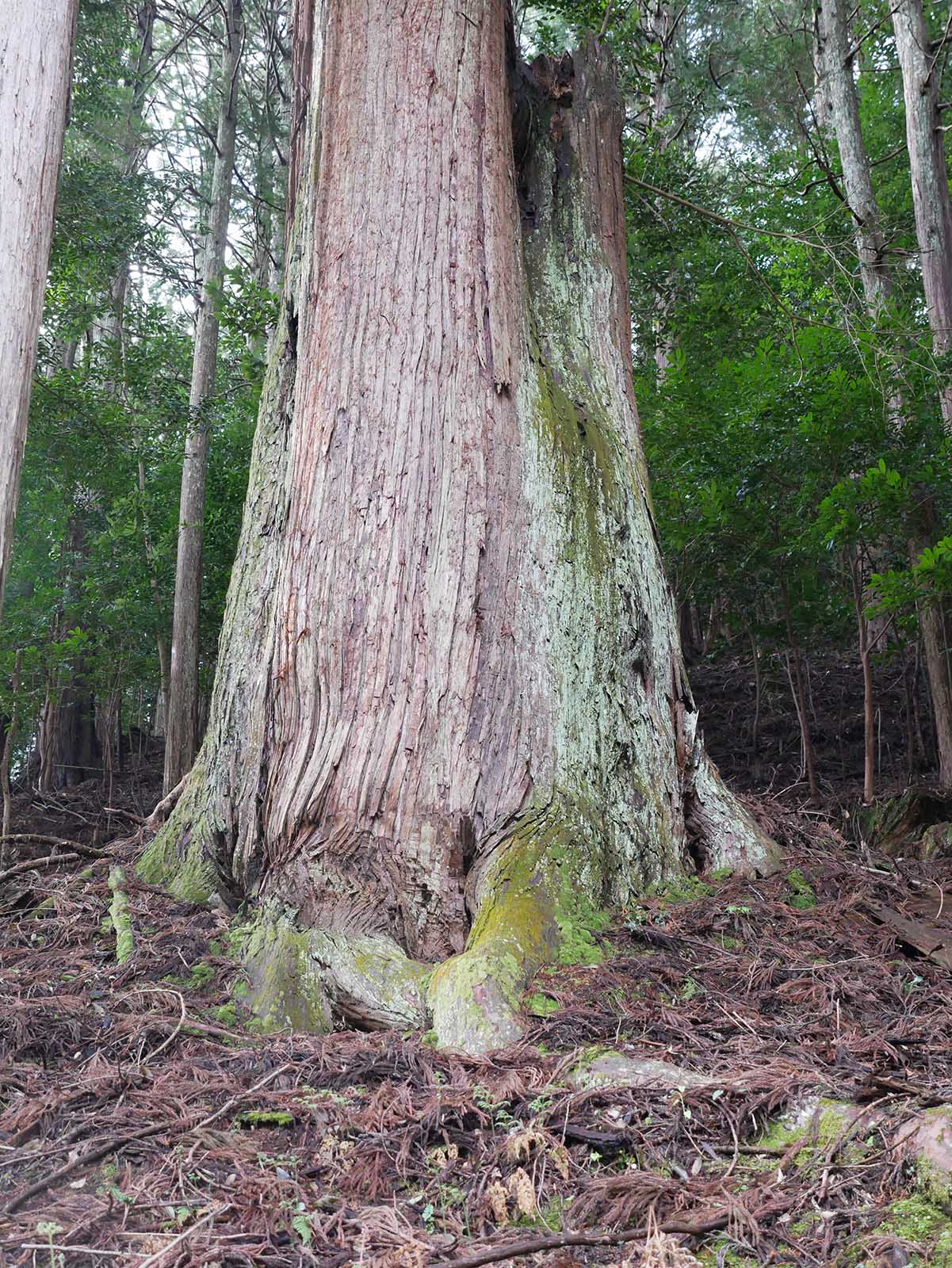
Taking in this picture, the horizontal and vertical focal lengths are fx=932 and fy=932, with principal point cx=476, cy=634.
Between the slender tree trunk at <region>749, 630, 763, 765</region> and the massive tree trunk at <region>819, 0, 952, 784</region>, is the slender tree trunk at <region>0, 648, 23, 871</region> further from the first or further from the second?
the massive tree trunk at <region>819, 0, 952, 784</region>

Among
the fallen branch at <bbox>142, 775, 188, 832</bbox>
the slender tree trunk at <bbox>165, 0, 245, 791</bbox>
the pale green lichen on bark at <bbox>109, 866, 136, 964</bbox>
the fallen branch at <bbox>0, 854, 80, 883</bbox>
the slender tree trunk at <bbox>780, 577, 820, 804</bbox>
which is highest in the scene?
the slender tree trunk at <bbox>165, 0, 245, 791</bbox>

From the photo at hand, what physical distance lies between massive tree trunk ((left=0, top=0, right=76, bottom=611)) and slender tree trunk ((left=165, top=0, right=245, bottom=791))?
5.48 m

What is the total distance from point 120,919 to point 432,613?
1.57 meters

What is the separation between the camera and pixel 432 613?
3408 mm

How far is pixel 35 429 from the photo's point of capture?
31.2 feet

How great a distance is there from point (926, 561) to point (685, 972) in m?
3.26

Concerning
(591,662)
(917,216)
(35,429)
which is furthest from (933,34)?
(591,662)

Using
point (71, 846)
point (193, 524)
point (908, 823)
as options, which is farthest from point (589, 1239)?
point (193, 524)

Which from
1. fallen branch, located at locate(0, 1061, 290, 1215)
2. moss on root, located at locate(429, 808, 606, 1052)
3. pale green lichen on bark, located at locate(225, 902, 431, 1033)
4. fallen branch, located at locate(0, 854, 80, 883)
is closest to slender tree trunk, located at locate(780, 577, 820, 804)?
moss on root, located at locate(429, 808, 606, 1052)

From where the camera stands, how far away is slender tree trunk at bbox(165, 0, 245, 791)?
943 cm

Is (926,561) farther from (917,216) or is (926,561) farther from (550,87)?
(917,216)

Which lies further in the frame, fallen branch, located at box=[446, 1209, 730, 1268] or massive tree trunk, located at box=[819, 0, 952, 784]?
massive tree trunk, located at box=[819, 0, 952, 784]

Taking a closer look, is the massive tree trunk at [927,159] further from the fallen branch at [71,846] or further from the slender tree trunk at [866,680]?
the fallen branch at [71,846]

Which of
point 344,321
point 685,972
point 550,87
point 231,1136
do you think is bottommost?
point 231,1136
